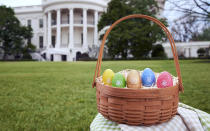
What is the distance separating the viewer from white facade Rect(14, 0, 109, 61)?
2678 cm

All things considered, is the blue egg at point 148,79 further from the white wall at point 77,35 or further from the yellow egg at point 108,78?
the white wall at point 77,35

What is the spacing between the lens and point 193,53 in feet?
85.8

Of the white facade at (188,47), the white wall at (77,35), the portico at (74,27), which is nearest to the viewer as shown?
the white facade at (188,47)

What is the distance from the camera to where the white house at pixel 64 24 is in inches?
1054

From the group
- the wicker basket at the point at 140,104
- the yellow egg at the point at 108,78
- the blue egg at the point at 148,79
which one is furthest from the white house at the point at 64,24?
the wicker basket at the point at 140,104

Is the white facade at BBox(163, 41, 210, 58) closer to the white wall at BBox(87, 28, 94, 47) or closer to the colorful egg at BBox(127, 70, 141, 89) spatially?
the white wall at BBox(87, 28, 94, 47)

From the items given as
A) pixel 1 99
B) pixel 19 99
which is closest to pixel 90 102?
pixel 19 99

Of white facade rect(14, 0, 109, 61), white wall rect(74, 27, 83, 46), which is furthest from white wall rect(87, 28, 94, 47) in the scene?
white wall rect(74, 27, 83, 46)

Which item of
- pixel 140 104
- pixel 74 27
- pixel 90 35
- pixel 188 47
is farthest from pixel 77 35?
pixel 140 104

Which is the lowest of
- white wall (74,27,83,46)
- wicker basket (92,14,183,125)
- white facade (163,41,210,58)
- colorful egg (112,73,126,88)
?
wicker basket (92,14,183,125)

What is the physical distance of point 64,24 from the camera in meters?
28.0

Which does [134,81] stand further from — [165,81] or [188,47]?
[188,47]

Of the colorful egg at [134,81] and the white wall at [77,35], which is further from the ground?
the white wall at [77,35]

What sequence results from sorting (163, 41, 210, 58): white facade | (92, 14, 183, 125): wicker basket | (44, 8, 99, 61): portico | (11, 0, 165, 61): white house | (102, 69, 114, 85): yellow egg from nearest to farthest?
(92, 14, 183, 125): wicker basket → (102, 69, 114, 85): yellow egg → (163, 41, 210, 58): white facade → (11, 0, 165, 61): white house → (44, 8, 99, 61): portico
